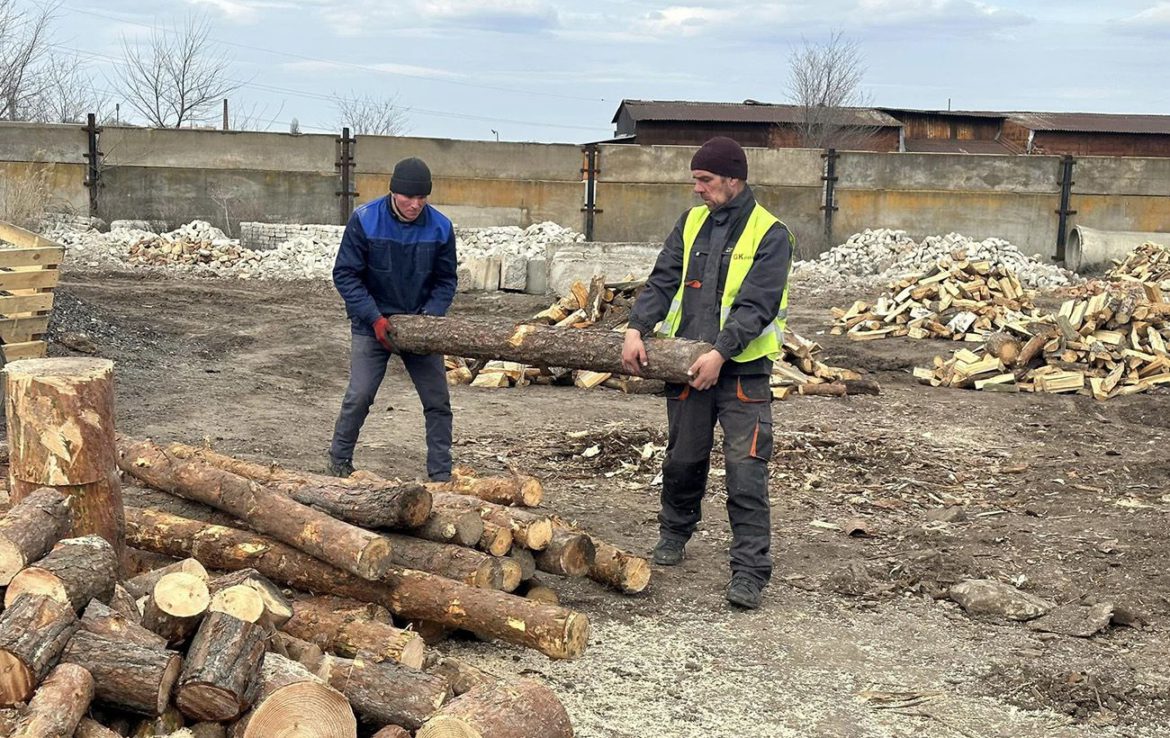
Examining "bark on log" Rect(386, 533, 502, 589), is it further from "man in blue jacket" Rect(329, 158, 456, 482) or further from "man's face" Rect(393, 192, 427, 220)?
"man's face" Rect(393, 192, 427, 220)

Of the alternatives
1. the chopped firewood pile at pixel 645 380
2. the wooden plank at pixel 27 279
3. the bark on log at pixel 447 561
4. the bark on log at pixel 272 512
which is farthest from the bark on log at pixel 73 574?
the chopped firewood pile at pixel 645 380

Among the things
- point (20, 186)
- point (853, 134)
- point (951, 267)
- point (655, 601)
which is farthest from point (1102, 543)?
point (853, 134)

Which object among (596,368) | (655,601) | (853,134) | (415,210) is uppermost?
(853,134)

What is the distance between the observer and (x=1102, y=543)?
6.65 m

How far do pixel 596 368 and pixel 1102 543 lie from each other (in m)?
3.04

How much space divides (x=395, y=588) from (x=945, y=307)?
36.2ft

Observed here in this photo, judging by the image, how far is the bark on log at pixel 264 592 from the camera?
401cm

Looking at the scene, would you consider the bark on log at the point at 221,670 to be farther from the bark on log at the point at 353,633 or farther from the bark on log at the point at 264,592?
the bark on log at the point at 353,633

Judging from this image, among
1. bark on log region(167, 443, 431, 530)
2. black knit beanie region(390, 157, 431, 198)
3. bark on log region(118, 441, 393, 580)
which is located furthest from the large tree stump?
black knit beanie region(390, 157, 431, 198)

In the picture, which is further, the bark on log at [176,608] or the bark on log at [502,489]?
the bark on log at [502,489]

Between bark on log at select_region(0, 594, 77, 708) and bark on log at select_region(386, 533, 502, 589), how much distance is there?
1.63 meters

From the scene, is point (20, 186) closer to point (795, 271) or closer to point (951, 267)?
point (795, 271)

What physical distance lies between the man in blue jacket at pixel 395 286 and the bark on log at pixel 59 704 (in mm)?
3498

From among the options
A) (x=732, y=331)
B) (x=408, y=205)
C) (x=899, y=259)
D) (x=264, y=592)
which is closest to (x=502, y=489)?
(x=732, y=331)
